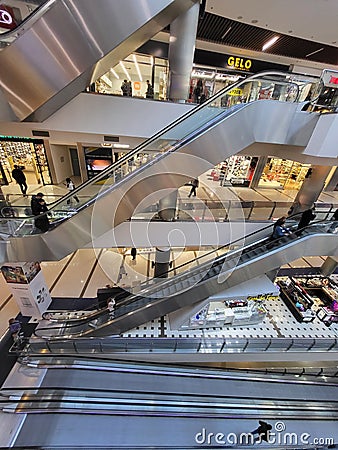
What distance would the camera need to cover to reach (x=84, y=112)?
4.92m

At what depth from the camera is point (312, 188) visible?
28.2 feet

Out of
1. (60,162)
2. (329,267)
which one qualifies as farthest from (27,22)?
(329,267)

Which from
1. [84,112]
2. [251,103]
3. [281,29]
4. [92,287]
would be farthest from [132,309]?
[281,29]

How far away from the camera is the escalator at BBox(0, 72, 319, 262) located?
13.6ft

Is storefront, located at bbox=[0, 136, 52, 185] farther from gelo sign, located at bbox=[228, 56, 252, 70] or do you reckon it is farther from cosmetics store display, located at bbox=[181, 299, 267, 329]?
cosmetics store display, located at bbox=[181, 299, 267, 329]

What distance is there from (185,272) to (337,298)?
5.75m

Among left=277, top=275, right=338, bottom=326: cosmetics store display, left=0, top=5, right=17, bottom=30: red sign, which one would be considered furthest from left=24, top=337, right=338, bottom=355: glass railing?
left=0, top=5, right=17, bottom=30: red sign

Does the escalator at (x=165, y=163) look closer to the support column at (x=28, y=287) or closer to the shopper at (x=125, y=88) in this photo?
the support column at (x=28, y=287)

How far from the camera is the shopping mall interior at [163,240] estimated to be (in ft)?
12.5

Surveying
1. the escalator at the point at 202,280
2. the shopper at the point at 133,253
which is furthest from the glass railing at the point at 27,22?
the shopper at the point at 133,253

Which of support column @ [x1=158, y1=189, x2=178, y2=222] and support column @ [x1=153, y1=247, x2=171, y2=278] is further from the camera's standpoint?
support column @ [x1=153, y1=247, x2=171, y2=278]

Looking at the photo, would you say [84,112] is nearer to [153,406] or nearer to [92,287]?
[92,287]

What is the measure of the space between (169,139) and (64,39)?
2.14 m

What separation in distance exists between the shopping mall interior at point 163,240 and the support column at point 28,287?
4 centimetres
